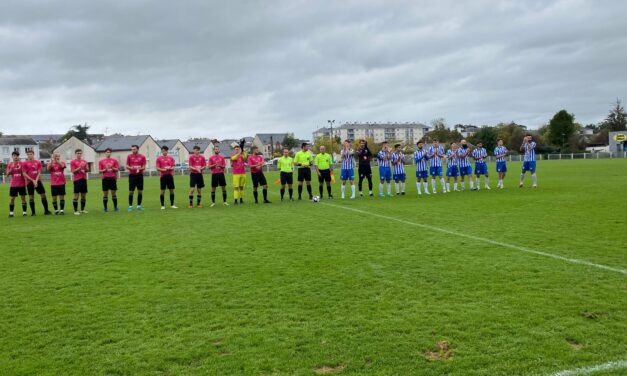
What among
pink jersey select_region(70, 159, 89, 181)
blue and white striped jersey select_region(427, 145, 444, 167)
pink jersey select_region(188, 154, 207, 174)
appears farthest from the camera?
blue and white striped jersey select_region(427, 145, 444, 167)

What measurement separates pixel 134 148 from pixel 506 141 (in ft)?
330

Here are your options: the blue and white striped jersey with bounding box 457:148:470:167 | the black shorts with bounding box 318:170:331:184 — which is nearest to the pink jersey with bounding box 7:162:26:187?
the black shorts with bounding box 318:170:331:184

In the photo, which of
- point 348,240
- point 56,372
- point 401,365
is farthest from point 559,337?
point 348,240

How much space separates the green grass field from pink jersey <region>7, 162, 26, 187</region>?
20.2 ft

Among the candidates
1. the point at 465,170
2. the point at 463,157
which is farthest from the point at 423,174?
the point at 465,170

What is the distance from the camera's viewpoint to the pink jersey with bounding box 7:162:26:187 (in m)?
15.2

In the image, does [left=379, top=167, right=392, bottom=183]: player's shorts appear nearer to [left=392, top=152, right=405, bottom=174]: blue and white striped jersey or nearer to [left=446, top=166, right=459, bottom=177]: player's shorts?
[left=392, top=152, right=405, bottom=174]: blue and white striped jersey

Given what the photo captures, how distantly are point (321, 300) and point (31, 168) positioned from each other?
1366 centimetres

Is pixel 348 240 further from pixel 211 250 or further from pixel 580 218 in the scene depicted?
pixel 580 218

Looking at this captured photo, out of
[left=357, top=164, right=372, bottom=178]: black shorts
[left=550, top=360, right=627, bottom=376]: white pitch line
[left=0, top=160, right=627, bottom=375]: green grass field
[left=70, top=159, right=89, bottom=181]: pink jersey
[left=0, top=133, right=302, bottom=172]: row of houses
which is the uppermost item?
[left=0, top=133, right=302, bottom=172]: row of houses

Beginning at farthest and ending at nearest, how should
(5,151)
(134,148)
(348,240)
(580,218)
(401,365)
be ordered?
(5,151) → (134,148) → (580,218) → (348,240) → (401,365)

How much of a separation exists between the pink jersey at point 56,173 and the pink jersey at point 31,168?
0.38m

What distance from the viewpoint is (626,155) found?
62.9 m

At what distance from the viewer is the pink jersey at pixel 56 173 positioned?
1562cm
